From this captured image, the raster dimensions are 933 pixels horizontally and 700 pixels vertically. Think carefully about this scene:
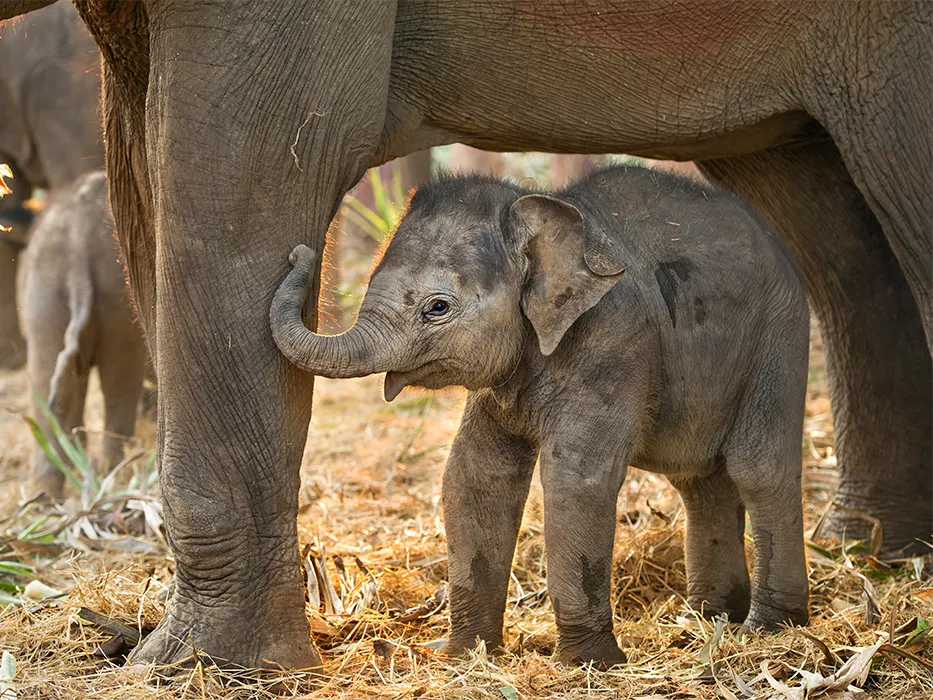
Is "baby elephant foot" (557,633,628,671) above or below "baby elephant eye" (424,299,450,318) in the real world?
below

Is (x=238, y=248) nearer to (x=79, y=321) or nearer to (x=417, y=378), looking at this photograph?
(x=417, y=378)

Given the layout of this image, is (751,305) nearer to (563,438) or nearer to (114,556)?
(563,438)

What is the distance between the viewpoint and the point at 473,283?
3518mm

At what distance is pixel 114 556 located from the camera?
4.98 m

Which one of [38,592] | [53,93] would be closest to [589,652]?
[38,592]

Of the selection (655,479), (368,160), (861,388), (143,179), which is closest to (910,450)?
(861,388)

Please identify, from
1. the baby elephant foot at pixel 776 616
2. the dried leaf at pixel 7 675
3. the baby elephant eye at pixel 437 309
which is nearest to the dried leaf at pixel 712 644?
the baby elephant foot at pixel 776 616

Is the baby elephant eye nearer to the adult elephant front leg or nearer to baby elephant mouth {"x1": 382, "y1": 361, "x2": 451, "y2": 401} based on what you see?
baby elephant mouth {"x1": 382, "y1": 361, "x2": 451, "y2": 401}

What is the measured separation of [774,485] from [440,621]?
1.02 m

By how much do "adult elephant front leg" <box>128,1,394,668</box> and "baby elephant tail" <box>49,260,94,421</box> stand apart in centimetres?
292

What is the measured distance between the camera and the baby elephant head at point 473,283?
3467mm

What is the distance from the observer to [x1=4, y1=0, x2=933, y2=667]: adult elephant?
3344 mm

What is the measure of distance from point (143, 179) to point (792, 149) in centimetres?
201

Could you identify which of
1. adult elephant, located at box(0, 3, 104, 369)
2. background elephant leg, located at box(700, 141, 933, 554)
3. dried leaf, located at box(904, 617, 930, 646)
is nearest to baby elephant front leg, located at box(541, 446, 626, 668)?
dried leaf, located at box(904, 617, 930, 646)
